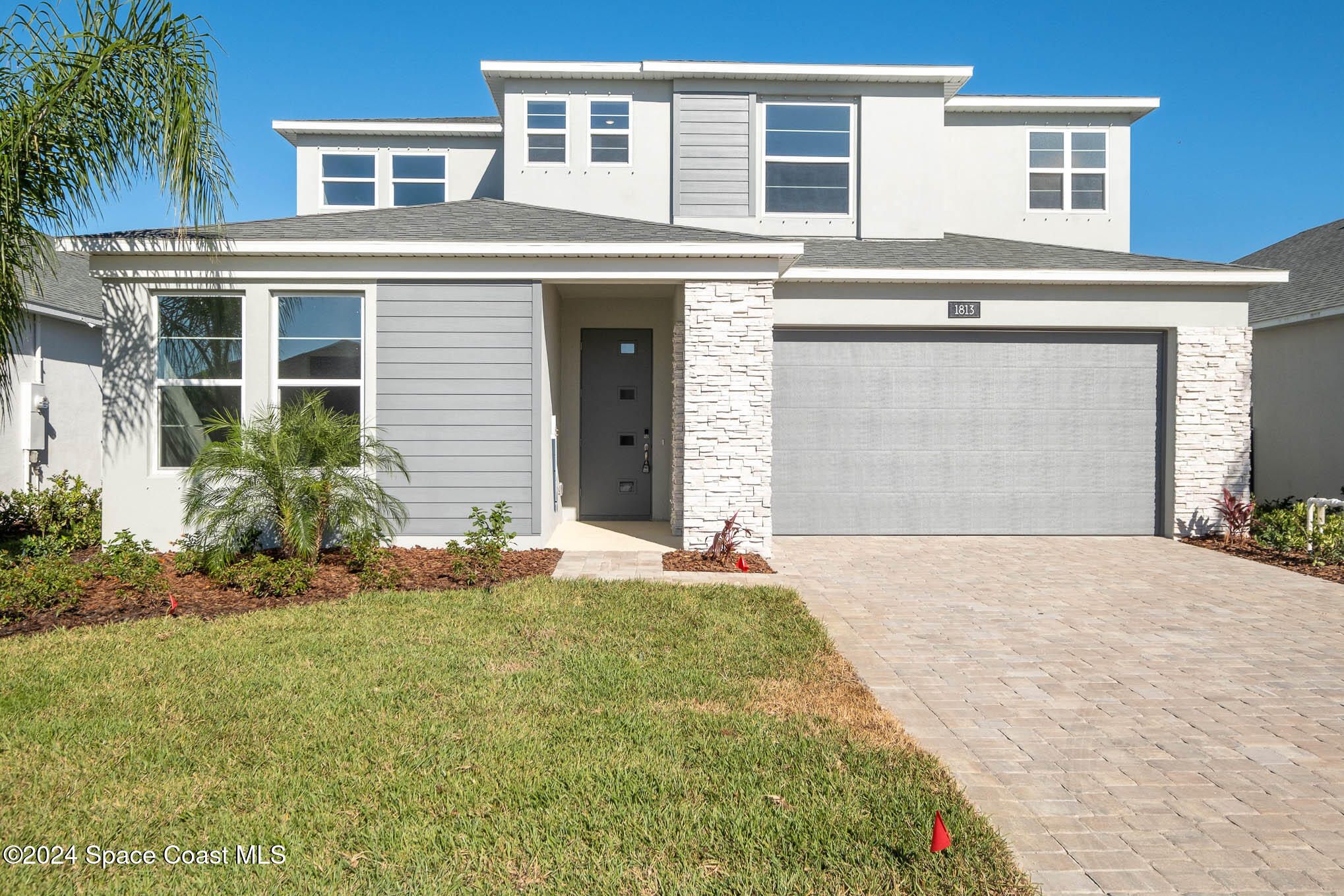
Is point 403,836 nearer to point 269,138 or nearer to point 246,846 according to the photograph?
point 246,846

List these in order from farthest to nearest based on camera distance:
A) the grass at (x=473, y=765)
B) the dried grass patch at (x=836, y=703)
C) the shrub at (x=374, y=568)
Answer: the shrub at (x=374, y=568) → the dried grass patch at (x=836, y=703) → the grass at (x=473, y=765)

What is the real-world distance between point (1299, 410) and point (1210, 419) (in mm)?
3789

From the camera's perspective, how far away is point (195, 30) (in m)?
6.89

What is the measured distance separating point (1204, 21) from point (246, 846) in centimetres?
1931

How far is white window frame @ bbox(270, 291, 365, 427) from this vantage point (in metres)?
8.59

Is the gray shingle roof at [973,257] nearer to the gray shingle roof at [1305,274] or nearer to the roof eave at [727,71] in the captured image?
the roof eave at [727,71]

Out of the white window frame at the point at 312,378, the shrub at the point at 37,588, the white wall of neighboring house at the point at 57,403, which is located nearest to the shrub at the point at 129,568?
the shrub at the point at 37,588

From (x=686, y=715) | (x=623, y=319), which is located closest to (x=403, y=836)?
(x=686, y=715)

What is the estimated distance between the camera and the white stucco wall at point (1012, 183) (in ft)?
43.7

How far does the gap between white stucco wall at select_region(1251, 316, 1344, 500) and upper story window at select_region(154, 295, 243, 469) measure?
1459cm

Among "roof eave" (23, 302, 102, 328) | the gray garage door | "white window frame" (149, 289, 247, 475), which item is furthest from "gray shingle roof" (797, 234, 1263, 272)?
"roof eave" (23, 302, 102, 328)

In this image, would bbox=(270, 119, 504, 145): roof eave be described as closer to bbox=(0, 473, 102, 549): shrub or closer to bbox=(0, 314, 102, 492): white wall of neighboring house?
bbox=(0, 314, 102, 492): white wall of neighboring house

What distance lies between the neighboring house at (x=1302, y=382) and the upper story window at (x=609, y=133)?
10061 millimetres

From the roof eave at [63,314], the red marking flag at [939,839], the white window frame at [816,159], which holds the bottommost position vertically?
the red marking flag at [939,839]
